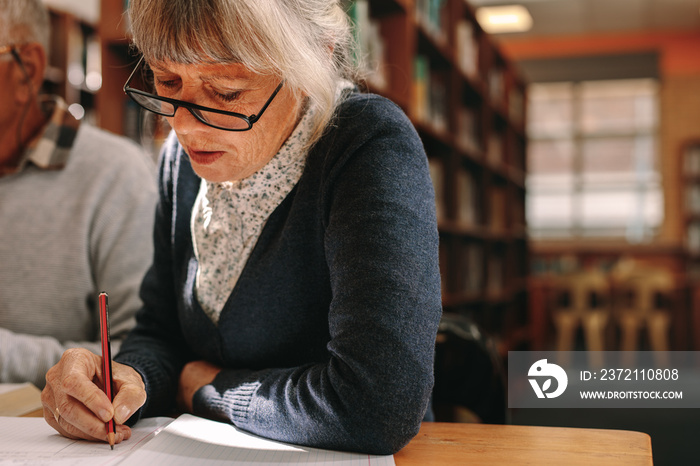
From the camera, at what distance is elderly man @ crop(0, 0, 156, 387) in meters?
1.28

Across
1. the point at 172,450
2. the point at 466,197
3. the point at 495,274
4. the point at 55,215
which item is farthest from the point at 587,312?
the point at 172,450

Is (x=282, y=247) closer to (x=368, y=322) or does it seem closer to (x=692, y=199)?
(x=368, y=322)

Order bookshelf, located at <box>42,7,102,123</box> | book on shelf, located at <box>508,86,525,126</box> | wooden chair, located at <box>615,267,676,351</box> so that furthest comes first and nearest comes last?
1. book on shelf, located at <box>508,86,525,126</box>
2. wooden chair, located at <box>615,267,676,351</box>
3. bookshelf, located at <box>42,7,102,123</box>

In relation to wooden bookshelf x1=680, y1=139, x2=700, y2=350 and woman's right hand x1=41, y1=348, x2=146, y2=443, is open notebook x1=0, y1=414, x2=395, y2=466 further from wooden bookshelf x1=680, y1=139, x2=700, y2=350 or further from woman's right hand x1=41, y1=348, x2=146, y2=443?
wooden bookshelf x1=680, y1=139, x2=700, y2=350

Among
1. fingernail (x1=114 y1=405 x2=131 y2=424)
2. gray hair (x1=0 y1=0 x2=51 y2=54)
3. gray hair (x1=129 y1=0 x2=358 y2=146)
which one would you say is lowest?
fingernail (x1=114 y1=405 x2=131 y2=424)

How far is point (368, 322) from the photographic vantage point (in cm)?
72

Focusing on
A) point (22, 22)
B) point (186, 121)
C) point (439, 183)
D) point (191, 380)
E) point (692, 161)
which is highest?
point (692, 161)

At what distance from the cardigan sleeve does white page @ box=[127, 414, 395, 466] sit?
0.7 inches

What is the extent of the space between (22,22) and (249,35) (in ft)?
2.63

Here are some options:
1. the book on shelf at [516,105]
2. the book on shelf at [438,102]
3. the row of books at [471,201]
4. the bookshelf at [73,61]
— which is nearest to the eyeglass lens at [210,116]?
the row of books at [471,201]

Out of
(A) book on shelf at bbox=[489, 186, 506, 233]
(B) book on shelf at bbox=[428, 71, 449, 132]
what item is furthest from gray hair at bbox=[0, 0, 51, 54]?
(A) book on shelf at bbox=[489, 186, 506, 233]

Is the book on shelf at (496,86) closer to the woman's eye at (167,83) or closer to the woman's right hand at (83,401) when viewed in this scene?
the woman's eye at (167,83)

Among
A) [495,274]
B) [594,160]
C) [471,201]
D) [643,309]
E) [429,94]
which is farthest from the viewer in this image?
[594,160]

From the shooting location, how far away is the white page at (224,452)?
65 cm
